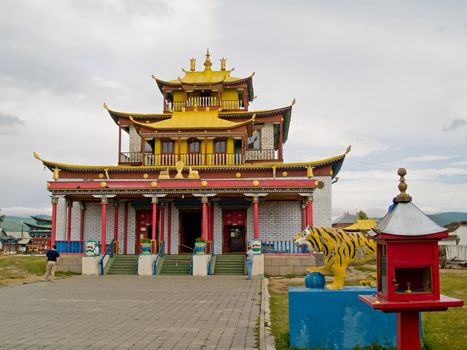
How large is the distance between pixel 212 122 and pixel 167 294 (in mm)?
17867

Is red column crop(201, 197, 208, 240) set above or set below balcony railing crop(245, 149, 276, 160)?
below

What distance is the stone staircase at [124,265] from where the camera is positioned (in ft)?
83.6

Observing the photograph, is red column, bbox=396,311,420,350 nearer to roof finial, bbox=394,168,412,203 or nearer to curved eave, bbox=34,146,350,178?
roof finial, bbox=394,168,412,203

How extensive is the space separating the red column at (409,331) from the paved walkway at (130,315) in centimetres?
304

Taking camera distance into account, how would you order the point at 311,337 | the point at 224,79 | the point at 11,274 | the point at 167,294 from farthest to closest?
the point at 224,79 < the point at 11,274 < the point at 167,294 < the point at 311,337

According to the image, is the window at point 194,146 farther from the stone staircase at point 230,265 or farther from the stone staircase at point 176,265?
the stone staircase at point 230,265

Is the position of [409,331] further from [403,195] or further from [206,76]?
[206,76]

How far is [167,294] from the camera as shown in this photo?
1670 cm

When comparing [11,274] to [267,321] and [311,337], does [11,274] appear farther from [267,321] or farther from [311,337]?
[311,337]

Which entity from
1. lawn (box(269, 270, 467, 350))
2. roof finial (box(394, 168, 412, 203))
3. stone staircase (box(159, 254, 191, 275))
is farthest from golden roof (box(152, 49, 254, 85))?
roof finial (box(394, 168, 412, 203))

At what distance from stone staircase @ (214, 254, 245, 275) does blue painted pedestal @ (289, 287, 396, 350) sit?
54.1 ft

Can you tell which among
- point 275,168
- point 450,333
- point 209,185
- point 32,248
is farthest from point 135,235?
point 32,248

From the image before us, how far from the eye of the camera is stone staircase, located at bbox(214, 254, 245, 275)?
2498 cm

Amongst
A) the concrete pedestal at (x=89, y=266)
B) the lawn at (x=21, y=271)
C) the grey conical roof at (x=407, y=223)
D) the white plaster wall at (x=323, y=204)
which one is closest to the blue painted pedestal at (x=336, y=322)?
the grey conical roof at (x=407, y=223)
